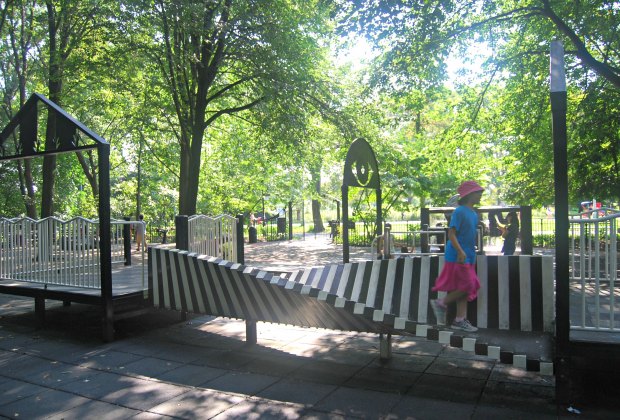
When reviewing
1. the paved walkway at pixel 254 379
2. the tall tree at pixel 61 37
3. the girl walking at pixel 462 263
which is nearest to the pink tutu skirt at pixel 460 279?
the girl walking at pixel 462 263

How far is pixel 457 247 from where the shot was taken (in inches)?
202

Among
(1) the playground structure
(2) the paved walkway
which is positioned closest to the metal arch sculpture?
(1) the playground structure

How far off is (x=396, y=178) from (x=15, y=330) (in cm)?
1342

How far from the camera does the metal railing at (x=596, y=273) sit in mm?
4535

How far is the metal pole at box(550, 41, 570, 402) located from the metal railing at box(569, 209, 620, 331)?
0.22 m

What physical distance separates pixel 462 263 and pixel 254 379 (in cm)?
256

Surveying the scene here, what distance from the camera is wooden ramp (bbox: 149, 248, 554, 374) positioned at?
478 centimetres

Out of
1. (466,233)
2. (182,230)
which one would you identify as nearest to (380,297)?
(466,233)

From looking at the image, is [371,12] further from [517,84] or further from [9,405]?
[9,405]

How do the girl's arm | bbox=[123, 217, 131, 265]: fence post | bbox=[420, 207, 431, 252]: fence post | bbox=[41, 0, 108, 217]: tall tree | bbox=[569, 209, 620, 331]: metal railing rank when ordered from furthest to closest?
bbox=[41, 0, 108, 217]: tall tree
bbox=[420, 207, 431, 252]: fence post
bbox=[123, 217, 131, 265]: fence post
the girl's arm
bbox=[569, 209, 620, 331]: metal railing

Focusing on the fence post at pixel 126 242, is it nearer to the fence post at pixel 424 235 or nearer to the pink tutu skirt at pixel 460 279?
the fence post at pixel 424 235

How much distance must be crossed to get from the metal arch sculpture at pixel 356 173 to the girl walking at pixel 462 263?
165 inches

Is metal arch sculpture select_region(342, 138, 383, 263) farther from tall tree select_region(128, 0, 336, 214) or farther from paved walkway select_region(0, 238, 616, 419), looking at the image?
tall tree select_region(128, 0, 336, 214)

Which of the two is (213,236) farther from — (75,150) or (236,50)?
(236,50)
